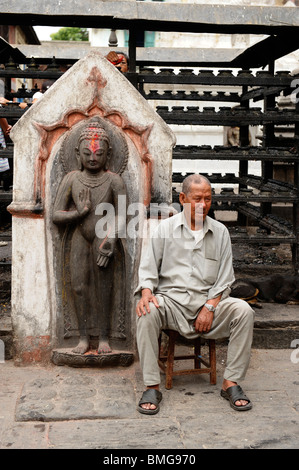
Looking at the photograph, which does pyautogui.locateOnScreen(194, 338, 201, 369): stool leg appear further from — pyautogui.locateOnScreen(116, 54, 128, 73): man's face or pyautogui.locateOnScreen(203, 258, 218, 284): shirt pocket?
pyautogui.locateOnScreen(116, 54, 128, 73): man's face

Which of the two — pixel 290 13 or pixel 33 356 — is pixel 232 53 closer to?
pixel 290 13

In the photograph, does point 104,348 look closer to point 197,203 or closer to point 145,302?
point 145,302

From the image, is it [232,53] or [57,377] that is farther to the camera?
[232,53]

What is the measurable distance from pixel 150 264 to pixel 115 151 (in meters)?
0.92

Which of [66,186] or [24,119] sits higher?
[24,119]

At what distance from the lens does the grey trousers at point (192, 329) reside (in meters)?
3.65

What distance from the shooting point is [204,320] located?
12.2 ft

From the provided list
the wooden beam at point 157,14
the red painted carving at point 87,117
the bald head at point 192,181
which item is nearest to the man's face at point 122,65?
the wooden beam at point 157,14

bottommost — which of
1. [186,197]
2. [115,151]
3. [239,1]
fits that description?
[186,197]

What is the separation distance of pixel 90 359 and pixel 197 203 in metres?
1.40

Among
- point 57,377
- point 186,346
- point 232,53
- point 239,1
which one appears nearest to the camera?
point 57,377

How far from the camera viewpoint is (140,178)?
428 cm

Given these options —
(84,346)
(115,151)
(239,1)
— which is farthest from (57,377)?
(239,1)

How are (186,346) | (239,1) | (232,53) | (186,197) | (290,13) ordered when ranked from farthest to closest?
(239,1)
(232,53)
(290,13)
(186,346)
(186,197)
